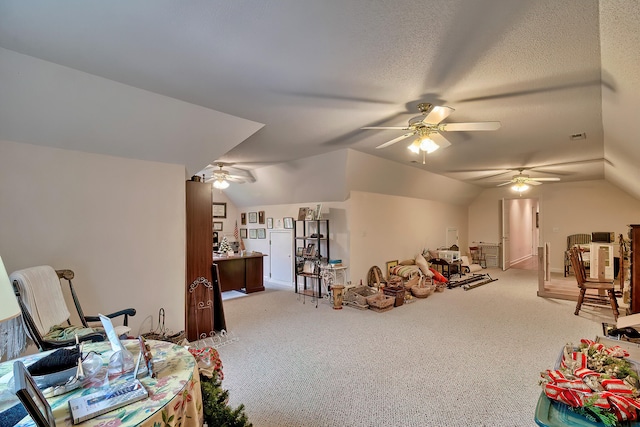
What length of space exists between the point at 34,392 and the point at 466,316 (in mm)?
4799

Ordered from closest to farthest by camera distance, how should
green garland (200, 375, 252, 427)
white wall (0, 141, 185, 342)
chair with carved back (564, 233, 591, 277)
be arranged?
green garland (200, 375, 252, 427)
white wall (0, 141, 185, 342)
chair with carved back (564, 233, 591, 277)

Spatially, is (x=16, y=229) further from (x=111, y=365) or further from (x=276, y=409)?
(x=276, y=409)

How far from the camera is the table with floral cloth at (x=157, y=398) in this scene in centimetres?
101

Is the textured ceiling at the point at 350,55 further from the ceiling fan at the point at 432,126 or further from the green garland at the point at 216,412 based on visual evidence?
the green garland at the point at 216,412

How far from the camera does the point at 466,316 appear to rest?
4.40 metres

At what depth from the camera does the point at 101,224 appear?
9.55 feet

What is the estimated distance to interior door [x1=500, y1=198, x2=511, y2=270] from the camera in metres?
8.61

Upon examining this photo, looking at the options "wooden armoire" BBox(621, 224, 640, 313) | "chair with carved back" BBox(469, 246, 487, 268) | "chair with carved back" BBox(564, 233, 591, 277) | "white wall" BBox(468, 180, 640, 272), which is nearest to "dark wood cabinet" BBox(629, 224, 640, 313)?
"wooden armoire" BBox(621, 224, 640, 313)

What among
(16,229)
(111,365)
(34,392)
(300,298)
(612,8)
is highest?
(612,8)

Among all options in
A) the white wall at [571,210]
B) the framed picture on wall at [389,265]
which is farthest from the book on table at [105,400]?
the white wall at [571,210]

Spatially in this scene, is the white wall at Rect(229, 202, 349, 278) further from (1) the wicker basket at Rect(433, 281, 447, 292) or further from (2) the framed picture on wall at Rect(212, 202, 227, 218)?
(1) the wicker basket at Rect(433, 281, 447, 292)

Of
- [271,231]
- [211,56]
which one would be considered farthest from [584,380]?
[271,231]

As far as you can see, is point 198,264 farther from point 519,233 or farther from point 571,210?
point 519,233

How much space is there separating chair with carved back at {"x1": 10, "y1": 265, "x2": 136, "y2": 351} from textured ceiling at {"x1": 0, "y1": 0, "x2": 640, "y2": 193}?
3.95 ft
